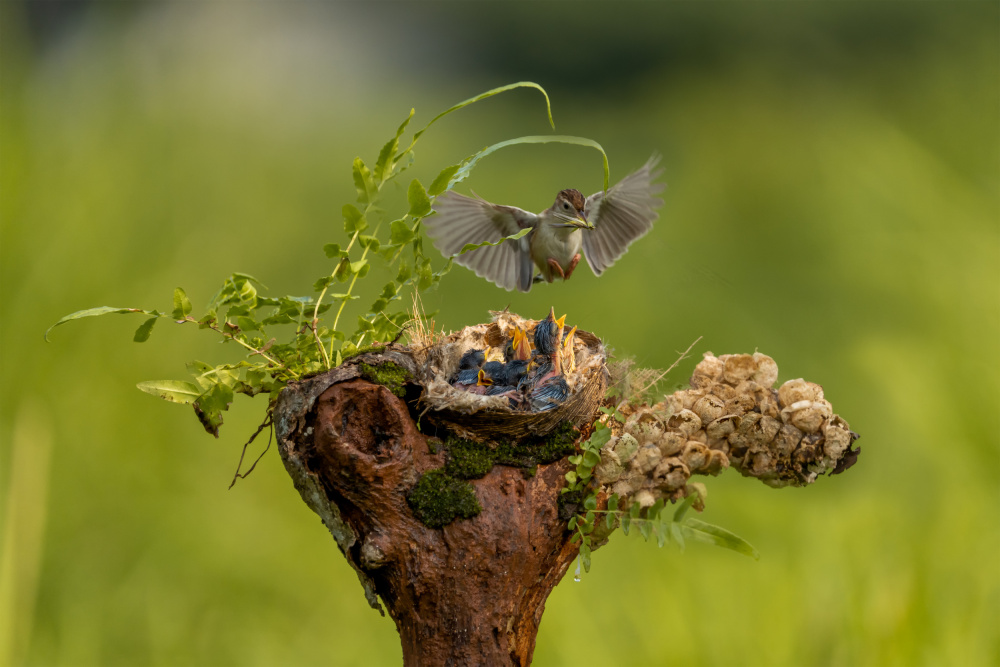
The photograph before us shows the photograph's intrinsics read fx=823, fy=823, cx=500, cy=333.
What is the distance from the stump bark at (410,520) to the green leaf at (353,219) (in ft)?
1.16

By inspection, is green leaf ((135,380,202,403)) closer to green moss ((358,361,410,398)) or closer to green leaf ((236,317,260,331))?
green leaf ((236,317,260,331))

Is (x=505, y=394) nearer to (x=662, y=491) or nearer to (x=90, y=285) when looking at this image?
(x=662, y=491)

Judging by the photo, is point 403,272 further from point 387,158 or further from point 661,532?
point 661,532

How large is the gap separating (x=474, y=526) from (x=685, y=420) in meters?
0.59

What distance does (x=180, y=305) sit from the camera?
1.98 m

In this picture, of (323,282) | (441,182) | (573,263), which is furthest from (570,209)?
(323,282)

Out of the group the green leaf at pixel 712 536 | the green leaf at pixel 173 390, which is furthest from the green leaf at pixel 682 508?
the green leaf at pixel 173 390

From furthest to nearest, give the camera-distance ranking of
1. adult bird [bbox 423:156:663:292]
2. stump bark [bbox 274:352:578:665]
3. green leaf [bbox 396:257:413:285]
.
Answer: adult bird [bbox 423:156:663:292] < green leaf [bbox 396:257:413:285] < stump bark [bbox 274:352:578:665]

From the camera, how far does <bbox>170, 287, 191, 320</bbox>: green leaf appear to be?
6.44 ft

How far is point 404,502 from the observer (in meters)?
1.92

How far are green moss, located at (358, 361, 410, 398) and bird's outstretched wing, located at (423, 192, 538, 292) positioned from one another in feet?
2.29

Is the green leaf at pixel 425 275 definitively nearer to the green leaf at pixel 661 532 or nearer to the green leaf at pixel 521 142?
the green leaf at pixel 521 142

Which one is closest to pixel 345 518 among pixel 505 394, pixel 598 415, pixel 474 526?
pixel 474 526

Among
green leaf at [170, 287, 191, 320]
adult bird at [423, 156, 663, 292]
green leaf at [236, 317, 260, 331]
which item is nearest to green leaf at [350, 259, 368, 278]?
green leaf at [236, 317, 260, 331]
